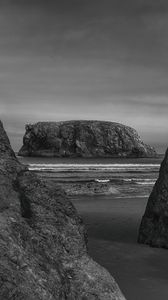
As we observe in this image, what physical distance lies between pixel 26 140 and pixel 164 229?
15462 centimetres

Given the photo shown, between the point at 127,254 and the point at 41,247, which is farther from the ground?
the point at 41,247

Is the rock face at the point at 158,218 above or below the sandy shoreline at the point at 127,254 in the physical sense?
above

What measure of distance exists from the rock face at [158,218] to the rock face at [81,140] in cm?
14409

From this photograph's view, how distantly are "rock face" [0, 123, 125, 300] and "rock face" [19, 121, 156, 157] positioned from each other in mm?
148497

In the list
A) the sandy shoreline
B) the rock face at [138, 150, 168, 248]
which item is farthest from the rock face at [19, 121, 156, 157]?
the rock face at [138, 150, 168, 248]

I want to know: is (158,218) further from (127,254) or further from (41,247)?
(41,247)

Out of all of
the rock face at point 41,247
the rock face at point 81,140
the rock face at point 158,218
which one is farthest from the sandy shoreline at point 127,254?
the rock face at point 81,140

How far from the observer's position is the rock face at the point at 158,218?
9.95 meters

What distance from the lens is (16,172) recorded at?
620 centimetres

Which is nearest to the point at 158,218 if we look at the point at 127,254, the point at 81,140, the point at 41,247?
the point at 127,254

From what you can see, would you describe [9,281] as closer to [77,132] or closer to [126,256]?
[126,256]

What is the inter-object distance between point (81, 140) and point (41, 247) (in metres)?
157

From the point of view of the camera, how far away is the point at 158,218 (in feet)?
33.4

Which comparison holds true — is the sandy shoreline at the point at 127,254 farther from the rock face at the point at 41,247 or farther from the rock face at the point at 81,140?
the rock face at the point at 81,140
